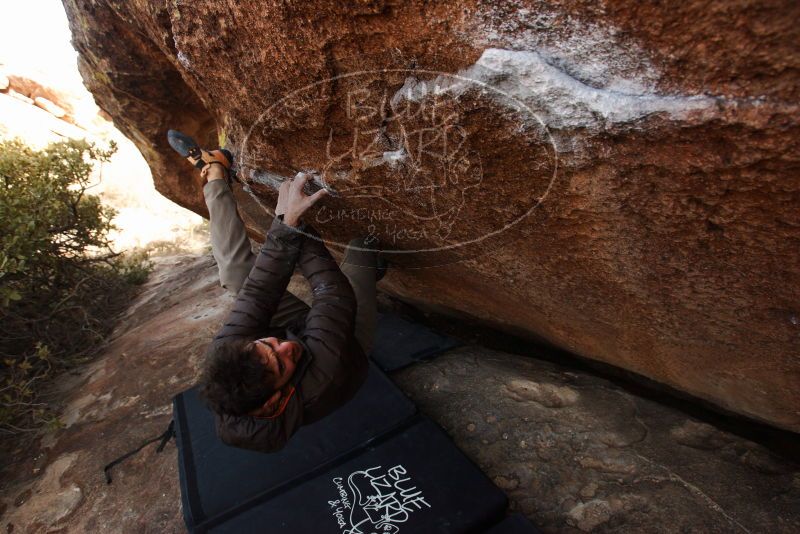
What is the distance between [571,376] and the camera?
2.98 meters

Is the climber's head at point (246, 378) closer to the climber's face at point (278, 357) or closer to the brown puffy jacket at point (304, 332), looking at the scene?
the climber's face at point (278, 357)

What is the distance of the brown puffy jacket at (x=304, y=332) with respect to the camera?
2.00m

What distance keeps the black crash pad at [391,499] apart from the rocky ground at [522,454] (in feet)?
0.72

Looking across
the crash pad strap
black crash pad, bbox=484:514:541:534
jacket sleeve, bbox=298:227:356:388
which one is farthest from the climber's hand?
the crash pad strap

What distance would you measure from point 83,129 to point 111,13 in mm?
16912

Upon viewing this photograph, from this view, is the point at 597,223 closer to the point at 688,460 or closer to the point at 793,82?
the point at 793,82

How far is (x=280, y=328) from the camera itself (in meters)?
2.46

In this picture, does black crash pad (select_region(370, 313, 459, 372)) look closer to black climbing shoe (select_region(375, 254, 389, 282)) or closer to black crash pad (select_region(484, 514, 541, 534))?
black climbing shoe (select_region(375, 254, 389, 282))

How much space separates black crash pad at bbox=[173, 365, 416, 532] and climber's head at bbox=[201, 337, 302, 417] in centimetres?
82

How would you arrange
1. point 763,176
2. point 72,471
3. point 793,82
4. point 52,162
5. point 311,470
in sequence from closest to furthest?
point 793,82 → point 763,176 → point 311,470 → point 72,471 → point 52,162

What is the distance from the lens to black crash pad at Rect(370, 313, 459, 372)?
3.37 metres

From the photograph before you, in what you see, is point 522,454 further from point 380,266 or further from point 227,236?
point 227,236

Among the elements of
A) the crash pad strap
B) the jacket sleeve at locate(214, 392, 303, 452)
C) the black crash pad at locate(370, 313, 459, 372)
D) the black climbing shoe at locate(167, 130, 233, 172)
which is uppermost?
the black climbing shoe at locate(167, 130, 233, 172)

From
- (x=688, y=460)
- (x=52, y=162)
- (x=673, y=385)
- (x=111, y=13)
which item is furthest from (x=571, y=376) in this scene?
(x=52, y=162)
